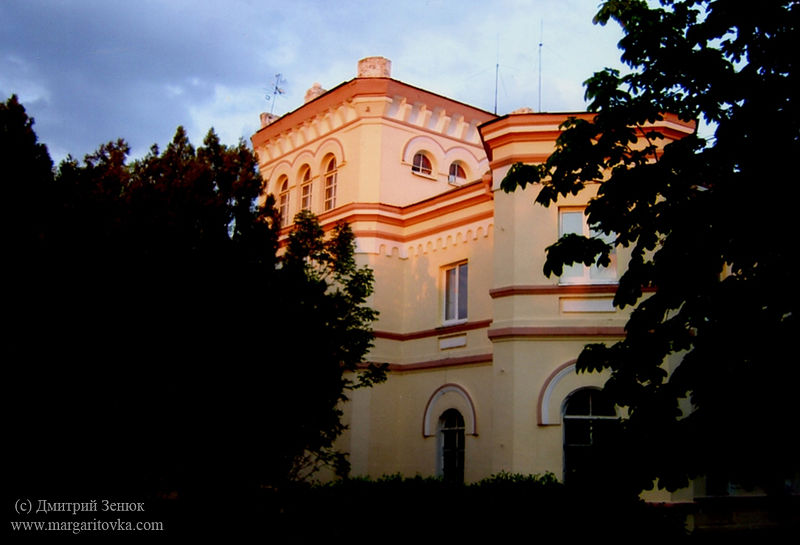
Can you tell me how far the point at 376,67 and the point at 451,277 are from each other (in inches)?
271

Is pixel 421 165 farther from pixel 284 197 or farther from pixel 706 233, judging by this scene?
pixel 706 233

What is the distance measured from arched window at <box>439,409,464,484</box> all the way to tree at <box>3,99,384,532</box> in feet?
22.9

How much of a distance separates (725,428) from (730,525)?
31.3 feet

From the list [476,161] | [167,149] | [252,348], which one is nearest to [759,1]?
[252,348]

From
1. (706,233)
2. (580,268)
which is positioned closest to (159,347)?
(706,233)

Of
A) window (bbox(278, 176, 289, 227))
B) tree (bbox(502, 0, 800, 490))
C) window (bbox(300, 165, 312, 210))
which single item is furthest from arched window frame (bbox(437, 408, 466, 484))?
tree (bbox(502, 0, 800, 490))

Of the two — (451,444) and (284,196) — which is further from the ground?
(284,196)

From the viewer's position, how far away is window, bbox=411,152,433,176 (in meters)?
22.9

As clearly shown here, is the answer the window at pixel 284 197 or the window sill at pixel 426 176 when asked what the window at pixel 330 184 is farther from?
the window sill at pixel 426 176

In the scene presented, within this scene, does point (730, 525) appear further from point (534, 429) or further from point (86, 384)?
point (86, 384)

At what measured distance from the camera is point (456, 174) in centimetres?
2412

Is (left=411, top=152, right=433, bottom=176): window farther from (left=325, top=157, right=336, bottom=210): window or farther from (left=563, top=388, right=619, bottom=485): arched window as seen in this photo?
(left=563, top=388, right=619, bottom=485): arched window

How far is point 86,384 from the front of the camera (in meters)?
→ 8.36

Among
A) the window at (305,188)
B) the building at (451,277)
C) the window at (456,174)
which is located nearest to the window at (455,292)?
the building at (451,277)
